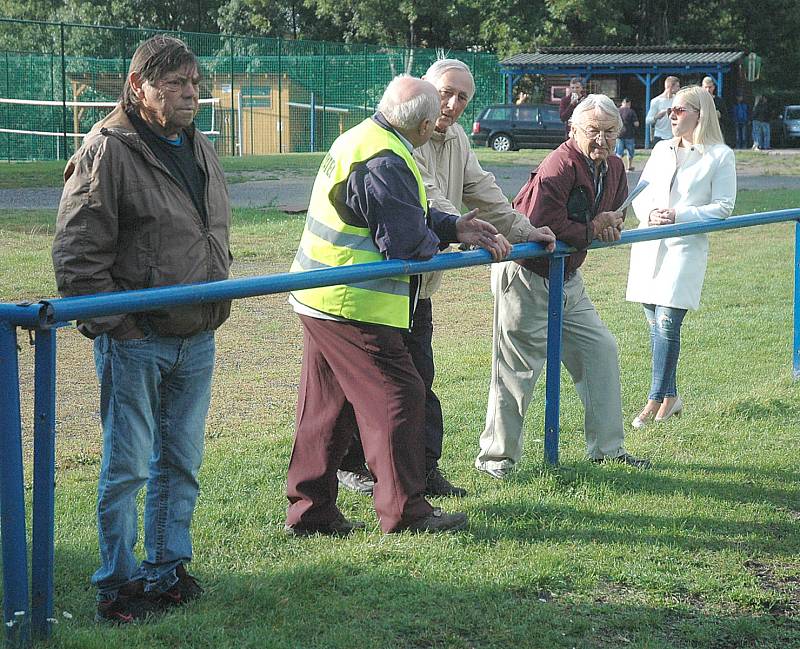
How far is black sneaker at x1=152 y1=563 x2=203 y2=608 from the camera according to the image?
354 cm

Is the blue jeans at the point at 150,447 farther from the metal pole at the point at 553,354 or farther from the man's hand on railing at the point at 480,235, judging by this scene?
the metal pole at the point at 553,354

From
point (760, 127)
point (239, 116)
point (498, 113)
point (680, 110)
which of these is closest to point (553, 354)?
point (680, 110)

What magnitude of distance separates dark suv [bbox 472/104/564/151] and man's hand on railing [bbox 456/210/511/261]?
97.9 ft

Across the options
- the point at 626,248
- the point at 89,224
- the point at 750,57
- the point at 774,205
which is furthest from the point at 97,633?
the point at 750,57

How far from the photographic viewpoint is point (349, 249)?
13.3ft

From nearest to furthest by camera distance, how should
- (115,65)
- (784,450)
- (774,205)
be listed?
1. (784,450)
2. (774,205)
3. (115,65)

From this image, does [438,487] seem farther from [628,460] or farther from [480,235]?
[480,235]

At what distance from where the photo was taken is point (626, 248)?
1419 cm

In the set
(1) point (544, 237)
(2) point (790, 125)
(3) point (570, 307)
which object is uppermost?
(2) point (790, 125)

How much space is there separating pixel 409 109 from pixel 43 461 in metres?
1.83

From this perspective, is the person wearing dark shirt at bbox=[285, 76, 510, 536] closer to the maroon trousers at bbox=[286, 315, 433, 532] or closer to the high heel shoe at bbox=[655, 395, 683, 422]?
the maroon trousers at bbox=[286, 315, 433, 532]

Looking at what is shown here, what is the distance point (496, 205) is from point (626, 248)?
9523mm

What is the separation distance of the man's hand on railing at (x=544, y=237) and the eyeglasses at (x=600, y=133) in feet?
1.76

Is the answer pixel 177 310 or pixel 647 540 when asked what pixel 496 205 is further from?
pixel 177 310
